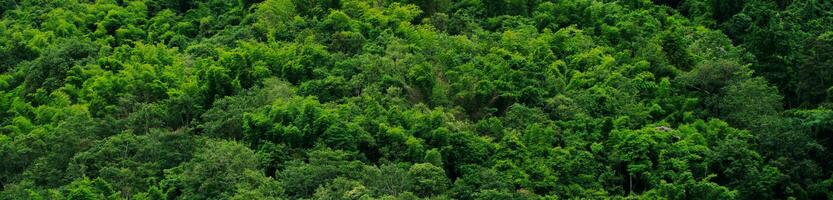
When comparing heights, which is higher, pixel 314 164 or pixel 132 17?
pixel 314 164

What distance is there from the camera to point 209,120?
36.6 metres

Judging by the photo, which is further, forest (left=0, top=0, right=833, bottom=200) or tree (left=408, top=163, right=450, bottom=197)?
forest (left=0, top=0, right=833, bottom=200)

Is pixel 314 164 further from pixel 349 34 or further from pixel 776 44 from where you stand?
pixel 776 44

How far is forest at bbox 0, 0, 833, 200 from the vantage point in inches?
1283

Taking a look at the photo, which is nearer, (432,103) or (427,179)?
(427,179)

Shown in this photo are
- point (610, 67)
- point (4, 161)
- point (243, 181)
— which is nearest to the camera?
point (243, 181)

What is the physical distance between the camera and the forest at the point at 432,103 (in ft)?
107

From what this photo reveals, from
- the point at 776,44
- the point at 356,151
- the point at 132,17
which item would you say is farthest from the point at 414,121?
the point at 132,17

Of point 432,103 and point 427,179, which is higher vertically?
point 427,179

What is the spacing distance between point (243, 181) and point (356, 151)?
11.6ft

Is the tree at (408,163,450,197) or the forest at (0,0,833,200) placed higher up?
the tree at (408,163,450,197)

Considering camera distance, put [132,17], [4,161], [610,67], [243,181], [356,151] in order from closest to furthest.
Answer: [243,181] → [356,151] → [4,161] → [610,67] → [132,17]

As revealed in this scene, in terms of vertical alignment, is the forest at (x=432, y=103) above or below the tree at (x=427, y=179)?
below

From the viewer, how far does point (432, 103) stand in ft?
122
